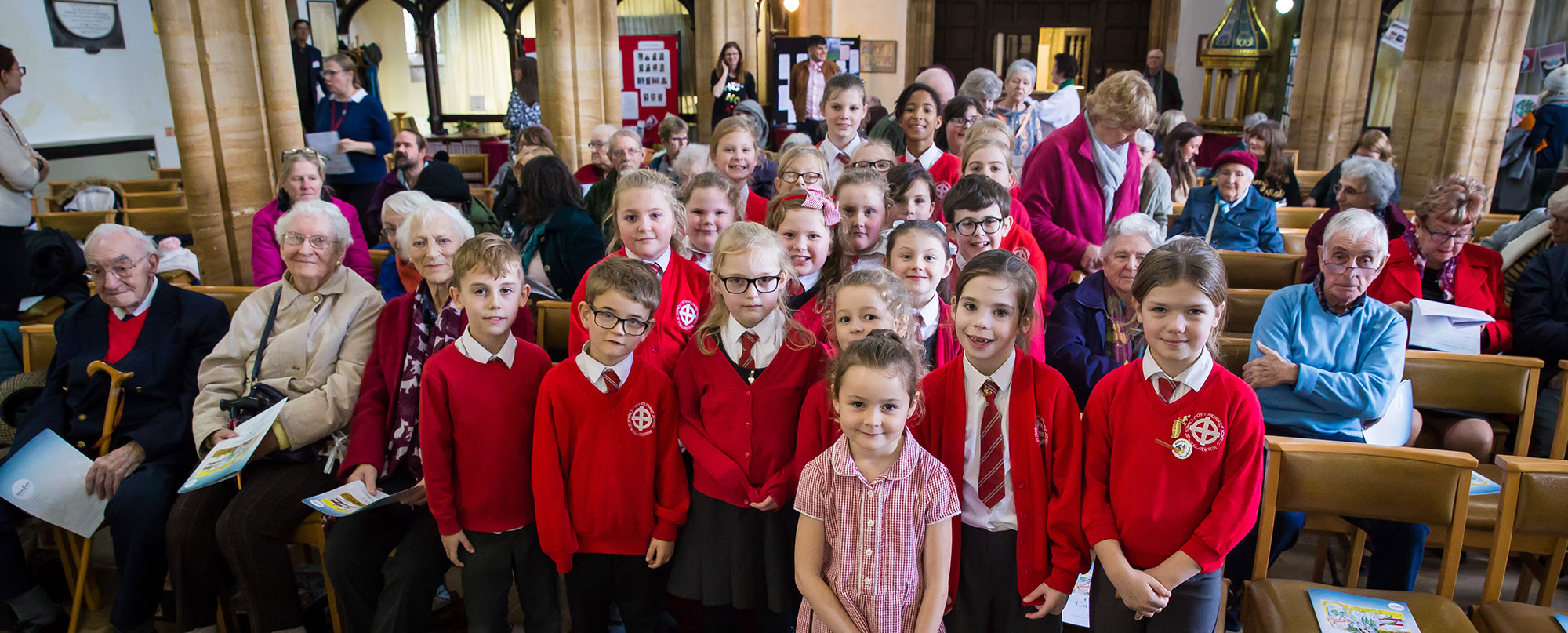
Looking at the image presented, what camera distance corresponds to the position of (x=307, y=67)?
25.0ft

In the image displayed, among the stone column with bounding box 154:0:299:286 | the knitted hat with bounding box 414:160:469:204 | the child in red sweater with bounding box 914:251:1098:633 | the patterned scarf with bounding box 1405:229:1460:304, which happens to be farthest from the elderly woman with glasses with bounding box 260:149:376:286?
the patterned scarf with bounding box 1405:229:1460:304

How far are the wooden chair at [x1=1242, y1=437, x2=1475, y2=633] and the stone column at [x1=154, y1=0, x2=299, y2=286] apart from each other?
5.08 meters

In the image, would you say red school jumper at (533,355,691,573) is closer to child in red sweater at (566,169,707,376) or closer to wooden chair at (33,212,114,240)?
child in red sweater at (566,169,707,376)

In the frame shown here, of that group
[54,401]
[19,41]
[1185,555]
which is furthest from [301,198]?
[19,41]

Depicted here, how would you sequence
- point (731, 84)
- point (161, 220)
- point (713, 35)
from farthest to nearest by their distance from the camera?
point (713, 35)
point (731, 84)
point (161, 220)

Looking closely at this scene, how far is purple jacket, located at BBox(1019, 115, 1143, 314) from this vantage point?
3.50 m

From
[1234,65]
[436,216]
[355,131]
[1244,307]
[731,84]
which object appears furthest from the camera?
[1234,65]

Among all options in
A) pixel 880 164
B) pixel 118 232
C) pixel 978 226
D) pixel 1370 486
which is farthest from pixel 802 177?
pixel 118 232

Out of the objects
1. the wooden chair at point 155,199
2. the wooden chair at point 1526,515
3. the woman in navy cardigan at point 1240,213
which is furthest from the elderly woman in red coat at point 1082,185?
the wooden chair at point 155,199

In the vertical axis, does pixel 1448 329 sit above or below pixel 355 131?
below

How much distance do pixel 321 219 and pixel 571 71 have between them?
5202 mm

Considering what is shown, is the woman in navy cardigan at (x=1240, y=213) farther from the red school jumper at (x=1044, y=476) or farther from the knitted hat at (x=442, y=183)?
the knitted hat at (x=442, y=183)

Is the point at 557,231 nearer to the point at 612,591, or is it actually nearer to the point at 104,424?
the point at 104,424

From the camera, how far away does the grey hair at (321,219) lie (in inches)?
110
